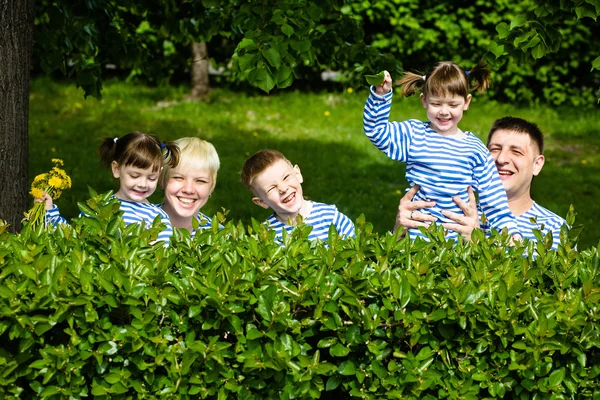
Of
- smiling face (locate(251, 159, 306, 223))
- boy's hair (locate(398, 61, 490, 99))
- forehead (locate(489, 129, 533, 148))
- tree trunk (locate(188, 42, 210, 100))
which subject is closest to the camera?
boy's hair (locate(398, 61, 490, 99))

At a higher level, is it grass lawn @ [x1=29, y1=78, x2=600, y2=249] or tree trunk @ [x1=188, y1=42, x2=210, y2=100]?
tree trunk @ [x1=188, y1=42, x2=210, y2=100]

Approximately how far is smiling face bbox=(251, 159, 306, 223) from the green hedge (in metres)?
1.10

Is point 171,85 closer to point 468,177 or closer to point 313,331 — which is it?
point 468,177

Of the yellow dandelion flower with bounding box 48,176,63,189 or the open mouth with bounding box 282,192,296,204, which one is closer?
the yellow dandelion flower with bounding box 48,176,63,189

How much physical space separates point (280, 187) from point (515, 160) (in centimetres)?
135

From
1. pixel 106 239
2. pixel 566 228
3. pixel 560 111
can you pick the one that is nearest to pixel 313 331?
pixel 106 239

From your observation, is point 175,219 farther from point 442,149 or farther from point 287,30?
point 442,149

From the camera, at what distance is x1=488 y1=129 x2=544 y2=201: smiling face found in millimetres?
4492

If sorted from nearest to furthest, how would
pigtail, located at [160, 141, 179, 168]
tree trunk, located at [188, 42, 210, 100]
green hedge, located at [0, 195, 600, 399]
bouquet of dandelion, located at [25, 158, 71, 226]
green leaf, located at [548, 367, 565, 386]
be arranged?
green hedge, located at [0, 195, 600, 399], green leaf, located at [548, 367, 565, 386], bouquet of dandelion, located at [25, 158, 71, 226], pigtail, located at [160, 141, 179, 168], tree trunk, located at [188, 42, 210, 100]

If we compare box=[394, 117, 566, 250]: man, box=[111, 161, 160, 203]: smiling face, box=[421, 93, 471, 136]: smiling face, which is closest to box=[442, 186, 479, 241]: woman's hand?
box=[394, 117, 566, 250]: man

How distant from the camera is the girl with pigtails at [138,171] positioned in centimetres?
432

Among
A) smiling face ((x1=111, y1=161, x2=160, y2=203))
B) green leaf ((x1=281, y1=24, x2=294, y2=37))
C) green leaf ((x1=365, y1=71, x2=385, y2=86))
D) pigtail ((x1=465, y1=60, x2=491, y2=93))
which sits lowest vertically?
smiling face ((x1=111, y1=161, x2=160, y2=203))

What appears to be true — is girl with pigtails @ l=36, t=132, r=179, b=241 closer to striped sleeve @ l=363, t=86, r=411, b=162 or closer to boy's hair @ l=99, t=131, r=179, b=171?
boy's hair @ l=99, t=131, r=179, b=171

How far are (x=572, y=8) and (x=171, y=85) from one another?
9.07m
